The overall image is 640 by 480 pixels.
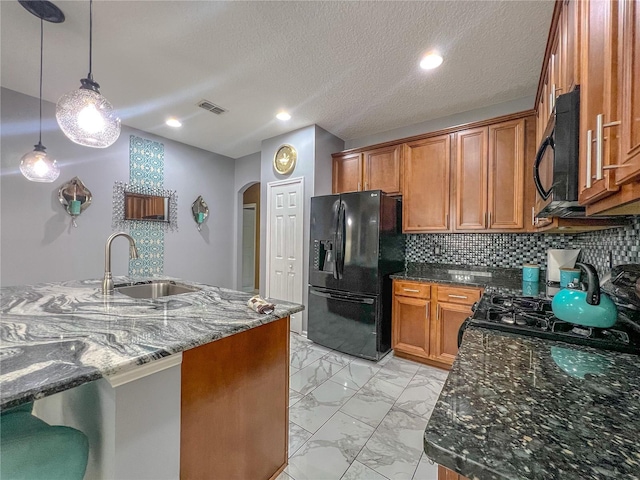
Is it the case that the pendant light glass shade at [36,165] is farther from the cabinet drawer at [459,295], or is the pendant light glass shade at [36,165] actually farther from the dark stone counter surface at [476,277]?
the cabinet drawer at [459,295]

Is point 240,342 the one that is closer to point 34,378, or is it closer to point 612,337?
point 34,378

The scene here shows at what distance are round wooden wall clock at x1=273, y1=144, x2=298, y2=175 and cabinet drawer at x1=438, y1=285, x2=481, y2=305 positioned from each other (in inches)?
90.6

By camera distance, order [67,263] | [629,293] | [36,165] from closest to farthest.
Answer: [629,293] < [36,165] < [67,263]

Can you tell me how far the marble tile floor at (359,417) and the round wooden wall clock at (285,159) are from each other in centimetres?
231

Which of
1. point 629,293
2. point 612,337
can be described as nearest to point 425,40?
point 629,293

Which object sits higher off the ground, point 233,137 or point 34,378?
point 233,137

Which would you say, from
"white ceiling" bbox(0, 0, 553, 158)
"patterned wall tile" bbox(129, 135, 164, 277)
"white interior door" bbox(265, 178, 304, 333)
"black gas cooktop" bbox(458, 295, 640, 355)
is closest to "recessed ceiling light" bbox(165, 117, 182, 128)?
"white ceiling" bbox(0, 0, 553, 158)

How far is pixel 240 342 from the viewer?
1.19 meters

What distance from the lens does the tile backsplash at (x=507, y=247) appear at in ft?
5.35

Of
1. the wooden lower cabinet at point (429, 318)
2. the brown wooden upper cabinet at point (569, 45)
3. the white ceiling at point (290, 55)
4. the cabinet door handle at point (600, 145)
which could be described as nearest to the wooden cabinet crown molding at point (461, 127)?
the white ceiling at point (290, 55)

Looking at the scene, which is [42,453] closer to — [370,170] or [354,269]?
[354,269]

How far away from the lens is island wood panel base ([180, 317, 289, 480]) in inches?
40.0

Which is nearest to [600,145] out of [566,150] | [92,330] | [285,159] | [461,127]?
[566,150]

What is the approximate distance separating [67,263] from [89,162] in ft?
3.97
